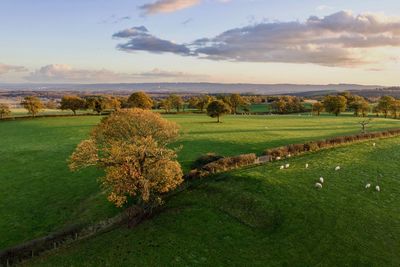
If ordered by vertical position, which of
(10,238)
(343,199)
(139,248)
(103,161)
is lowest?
(10,238)

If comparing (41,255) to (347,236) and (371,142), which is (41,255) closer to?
(347,236)

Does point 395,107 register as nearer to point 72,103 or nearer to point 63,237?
point 72,103

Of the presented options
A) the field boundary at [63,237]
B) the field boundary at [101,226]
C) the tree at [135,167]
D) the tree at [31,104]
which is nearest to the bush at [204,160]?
the field boundary at [101,226]

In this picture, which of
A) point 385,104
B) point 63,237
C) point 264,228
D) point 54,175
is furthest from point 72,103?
point 264,228

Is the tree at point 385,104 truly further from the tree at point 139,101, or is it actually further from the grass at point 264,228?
the grass at point 264,228

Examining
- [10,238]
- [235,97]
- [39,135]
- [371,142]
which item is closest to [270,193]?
[10,238]

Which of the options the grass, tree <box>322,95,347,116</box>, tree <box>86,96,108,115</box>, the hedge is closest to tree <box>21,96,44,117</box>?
tree <box>86,96,108,115</box>

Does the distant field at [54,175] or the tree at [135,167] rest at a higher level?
the tree at [135,167]

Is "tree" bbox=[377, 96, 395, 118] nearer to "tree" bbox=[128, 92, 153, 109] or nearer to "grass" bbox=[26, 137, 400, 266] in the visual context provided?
"tree" bbox=[128, 92, 153, 109]
